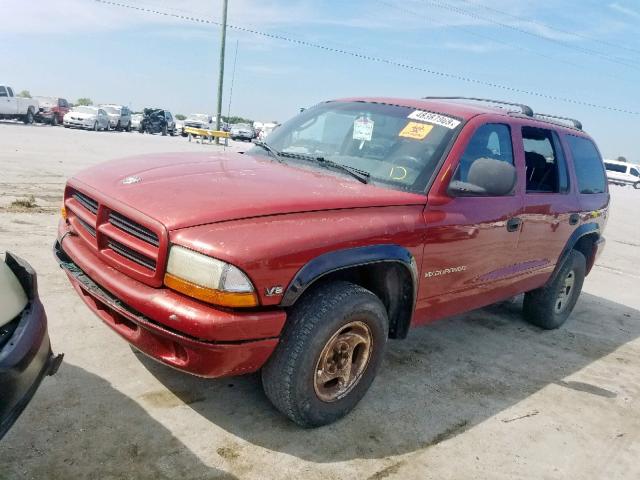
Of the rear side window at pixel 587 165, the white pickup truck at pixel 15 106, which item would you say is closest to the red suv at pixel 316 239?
the rear side window at pixel 587 165

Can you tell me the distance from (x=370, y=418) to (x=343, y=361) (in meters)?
0.42

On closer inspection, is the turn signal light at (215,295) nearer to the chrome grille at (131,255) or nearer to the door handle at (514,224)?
the chrome grille at (131,255)

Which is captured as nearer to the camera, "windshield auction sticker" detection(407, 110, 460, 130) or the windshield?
"windshield auction sticker" detection(407, 110, 460, 130)

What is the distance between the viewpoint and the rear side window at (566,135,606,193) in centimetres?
492

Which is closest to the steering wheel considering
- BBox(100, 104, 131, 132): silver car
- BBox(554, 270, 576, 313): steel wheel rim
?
BBox(554, 270, 576, 313): steel wheel rim

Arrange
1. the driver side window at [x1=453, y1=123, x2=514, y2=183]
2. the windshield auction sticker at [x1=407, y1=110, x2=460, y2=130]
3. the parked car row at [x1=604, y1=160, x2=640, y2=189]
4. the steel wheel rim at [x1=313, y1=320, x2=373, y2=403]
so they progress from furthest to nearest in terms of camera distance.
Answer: the parked car row at [x1=604, y1=160, x2=640, y2=189], the windshield auction sticker at [x1=407, y1=110, x2=460, y2=130], the driver side window at [x1=453, y1=123, x2=514, y2=183], the steel wheel rim at [x1=313, y1=320, x2=373, y2=403]

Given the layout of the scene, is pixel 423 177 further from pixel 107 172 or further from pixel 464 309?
pixel 107 172

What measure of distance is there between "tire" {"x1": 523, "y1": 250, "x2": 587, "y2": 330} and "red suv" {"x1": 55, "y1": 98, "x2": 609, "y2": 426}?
2.00ft

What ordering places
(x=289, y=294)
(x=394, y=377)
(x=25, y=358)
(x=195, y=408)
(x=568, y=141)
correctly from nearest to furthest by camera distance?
(x=25, y=358), (x=289, y=294), (x=195, y=408), (x=394, y=377), (x=568, y=141)

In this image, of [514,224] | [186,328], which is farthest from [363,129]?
[186,328]

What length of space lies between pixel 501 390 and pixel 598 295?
3.78m

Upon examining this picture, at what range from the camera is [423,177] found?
3.36 m

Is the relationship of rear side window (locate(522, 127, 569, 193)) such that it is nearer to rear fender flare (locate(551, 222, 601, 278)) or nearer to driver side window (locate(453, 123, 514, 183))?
driver side window (locate(453, 123, 514, 183))

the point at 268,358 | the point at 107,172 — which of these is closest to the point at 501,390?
the point at 268,358
